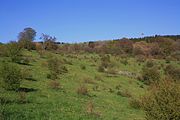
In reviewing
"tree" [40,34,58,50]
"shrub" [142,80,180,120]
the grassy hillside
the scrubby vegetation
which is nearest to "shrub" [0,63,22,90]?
the scrubby vegetation

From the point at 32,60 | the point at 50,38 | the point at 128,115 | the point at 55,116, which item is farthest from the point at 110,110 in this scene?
the point at 50,38

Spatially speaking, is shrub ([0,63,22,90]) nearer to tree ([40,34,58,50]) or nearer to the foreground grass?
the foreground grass

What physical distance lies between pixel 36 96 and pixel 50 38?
52.1 metres

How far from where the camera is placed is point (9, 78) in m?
A: 26.4

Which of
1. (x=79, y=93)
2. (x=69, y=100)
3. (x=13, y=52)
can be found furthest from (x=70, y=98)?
(x=13, y=52)

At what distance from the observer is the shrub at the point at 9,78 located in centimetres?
2609

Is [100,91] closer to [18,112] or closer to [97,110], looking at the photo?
[97,110]

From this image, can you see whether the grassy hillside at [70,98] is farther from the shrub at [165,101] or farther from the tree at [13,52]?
the shrub at [165,101]

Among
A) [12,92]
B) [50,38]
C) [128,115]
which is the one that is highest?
[50,38]

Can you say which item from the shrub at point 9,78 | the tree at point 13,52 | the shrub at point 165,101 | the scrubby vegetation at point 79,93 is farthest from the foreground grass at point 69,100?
the shrub at point 165,101

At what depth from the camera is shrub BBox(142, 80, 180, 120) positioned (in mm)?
16984

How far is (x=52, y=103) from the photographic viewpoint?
23688mm

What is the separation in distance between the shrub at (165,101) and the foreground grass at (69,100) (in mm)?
4366

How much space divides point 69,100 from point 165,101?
33.8 ft
